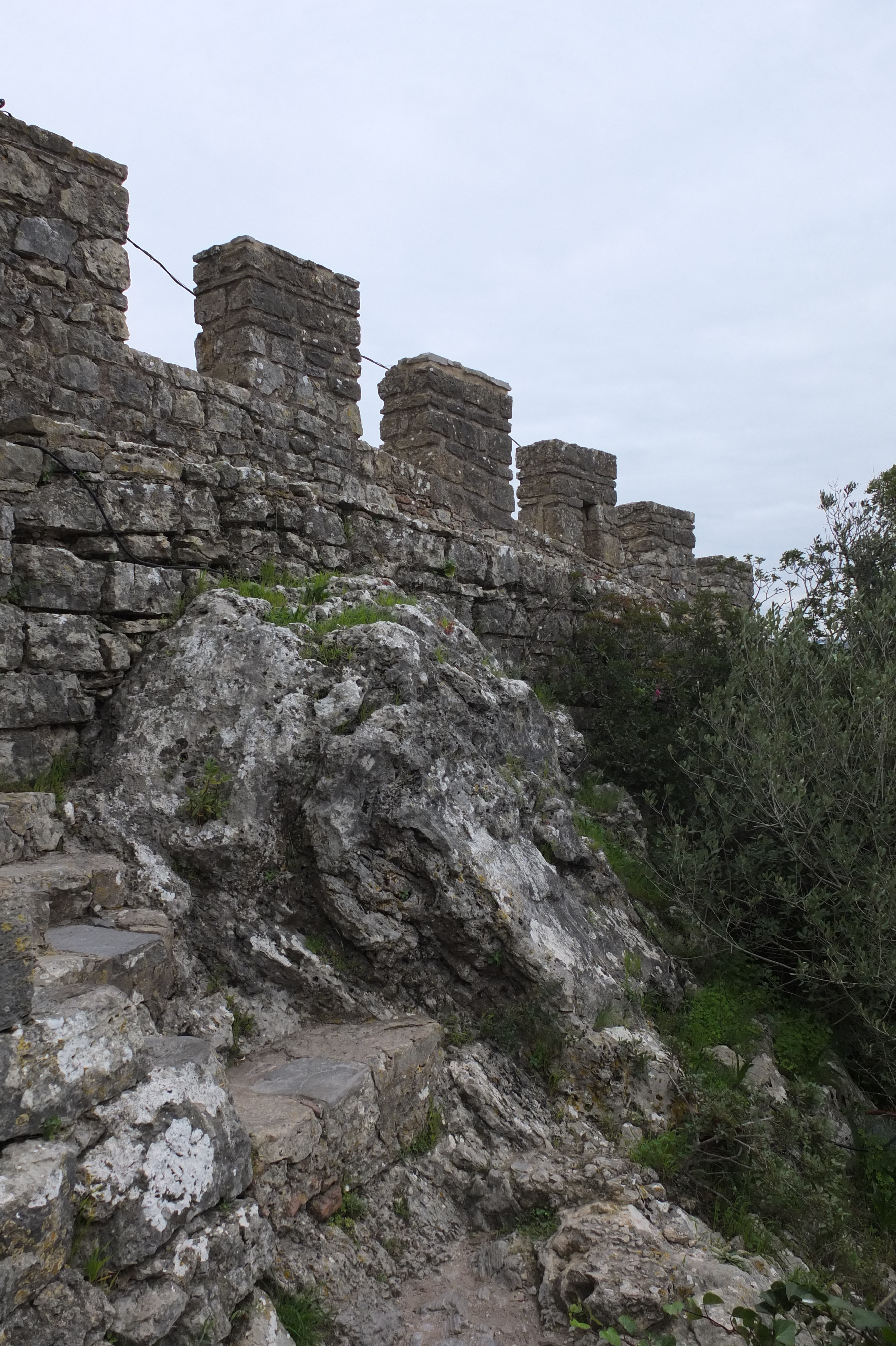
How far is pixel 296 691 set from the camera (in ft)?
16.5

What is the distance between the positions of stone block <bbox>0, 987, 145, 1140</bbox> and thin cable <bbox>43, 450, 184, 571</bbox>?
251 cm

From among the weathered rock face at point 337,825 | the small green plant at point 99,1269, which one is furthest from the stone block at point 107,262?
the small green plant at point 99,1269

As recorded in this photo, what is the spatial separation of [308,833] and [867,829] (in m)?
3.48

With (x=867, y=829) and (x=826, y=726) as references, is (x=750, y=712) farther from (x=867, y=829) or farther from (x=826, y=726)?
(x=867, y=829)

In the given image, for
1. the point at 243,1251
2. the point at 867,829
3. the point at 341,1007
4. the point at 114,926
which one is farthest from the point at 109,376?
the point at 867,829

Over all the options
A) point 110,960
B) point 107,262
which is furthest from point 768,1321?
point 107,262

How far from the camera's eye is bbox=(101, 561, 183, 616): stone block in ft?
16.7

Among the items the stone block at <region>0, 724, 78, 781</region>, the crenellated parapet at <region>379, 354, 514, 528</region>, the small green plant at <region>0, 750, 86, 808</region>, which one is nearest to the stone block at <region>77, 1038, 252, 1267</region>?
the small green plant at <region>0, 750, 86, 808</region>

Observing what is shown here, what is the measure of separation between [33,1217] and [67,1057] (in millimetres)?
480

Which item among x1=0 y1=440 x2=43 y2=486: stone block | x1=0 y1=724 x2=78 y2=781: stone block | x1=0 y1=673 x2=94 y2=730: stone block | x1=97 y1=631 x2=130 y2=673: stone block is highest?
x1=0 y1=440 x2=43 y2=486: stone block

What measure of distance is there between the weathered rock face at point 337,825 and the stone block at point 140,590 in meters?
0.15

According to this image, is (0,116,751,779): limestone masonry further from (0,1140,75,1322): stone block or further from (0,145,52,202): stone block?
(0,1140,75,1322): stone block

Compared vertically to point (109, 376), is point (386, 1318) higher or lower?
lower

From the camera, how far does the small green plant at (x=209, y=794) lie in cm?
458
